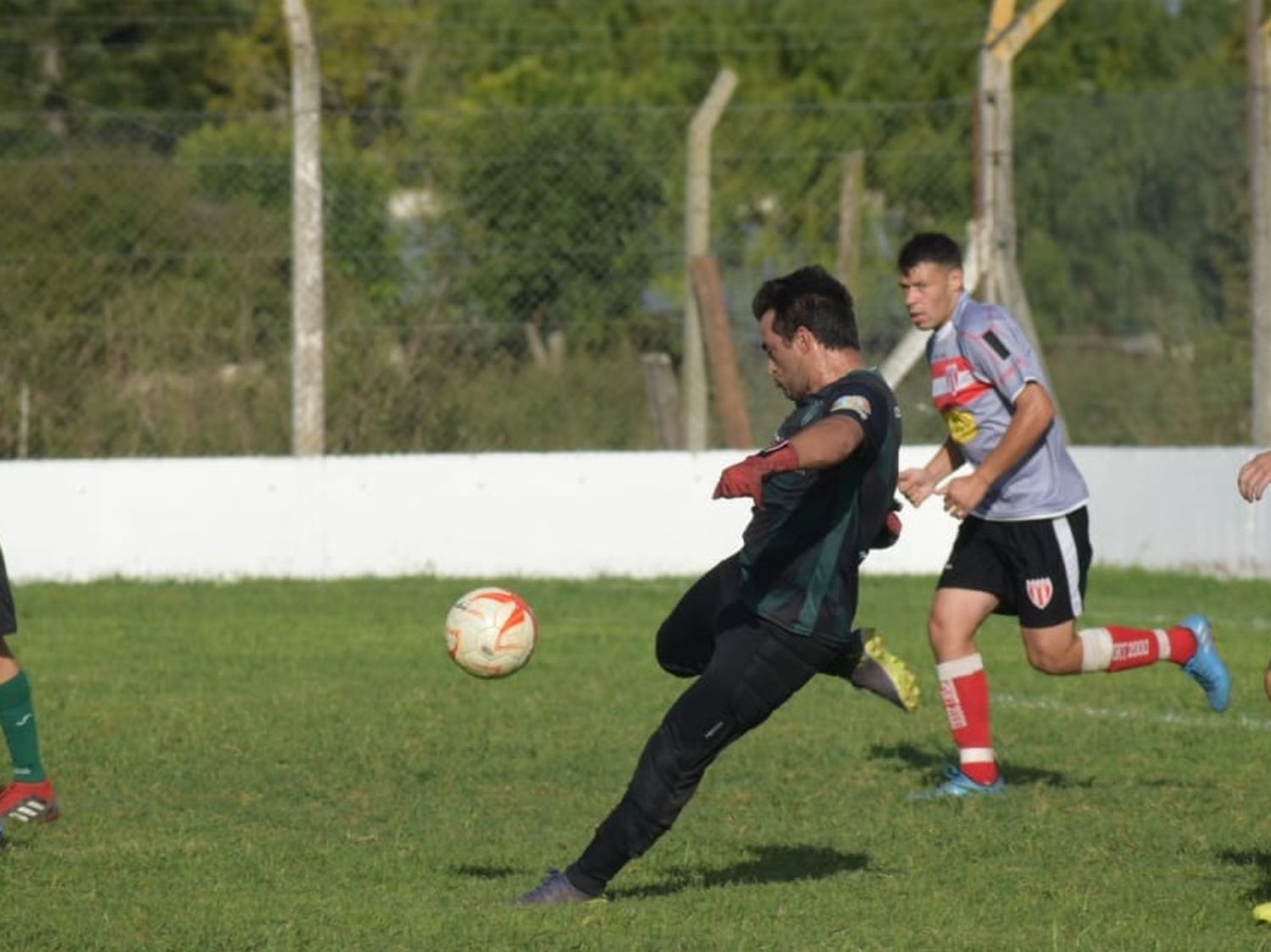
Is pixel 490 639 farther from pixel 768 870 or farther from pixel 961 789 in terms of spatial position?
pixel 961 789

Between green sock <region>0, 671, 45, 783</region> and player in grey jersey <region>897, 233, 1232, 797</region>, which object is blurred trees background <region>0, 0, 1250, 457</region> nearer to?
player in grey jersey <region>897, 233, 1232, 797</region>

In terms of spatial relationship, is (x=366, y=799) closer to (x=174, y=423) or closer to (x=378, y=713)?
(x=378, y=713)

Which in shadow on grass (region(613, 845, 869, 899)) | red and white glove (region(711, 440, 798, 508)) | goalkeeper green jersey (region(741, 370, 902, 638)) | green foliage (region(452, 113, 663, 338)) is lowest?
shadow on grass (region(613, 845, 869, 899))

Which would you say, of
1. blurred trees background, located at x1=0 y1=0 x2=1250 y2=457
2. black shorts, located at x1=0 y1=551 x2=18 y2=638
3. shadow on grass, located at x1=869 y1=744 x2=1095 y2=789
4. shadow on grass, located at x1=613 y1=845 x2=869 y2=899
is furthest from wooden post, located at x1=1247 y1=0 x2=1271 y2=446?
black shorts, located at x1=0 y1=551 x2=18 y2=638

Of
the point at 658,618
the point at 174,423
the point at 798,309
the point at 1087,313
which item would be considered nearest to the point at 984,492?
the point at 798,309

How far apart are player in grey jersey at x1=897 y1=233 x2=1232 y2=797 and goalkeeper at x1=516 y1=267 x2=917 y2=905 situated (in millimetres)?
2124

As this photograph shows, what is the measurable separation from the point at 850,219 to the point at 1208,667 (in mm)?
9080

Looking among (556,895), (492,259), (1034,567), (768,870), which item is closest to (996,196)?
(492,259)

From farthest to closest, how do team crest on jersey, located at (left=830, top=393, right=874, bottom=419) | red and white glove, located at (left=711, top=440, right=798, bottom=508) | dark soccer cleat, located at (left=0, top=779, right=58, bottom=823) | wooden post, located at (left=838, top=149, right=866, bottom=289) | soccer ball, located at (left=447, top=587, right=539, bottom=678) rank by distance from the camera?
wooden post, located at (left=838, top=149, right=866, bottom=289) < dark soccer cleat, located at (left=0, top=779, right=58, bottom=823) < soccer ball, located at (left=447, top=587, right=539, bottom=678) < team crest on jersey, located at (left=830, top=393, right=874, bottom=419) < red and white glove, located at (left=711, top=440, right=798, bottom=508)

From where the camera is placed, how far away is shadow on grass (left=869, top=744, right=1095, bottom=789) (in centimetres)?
898

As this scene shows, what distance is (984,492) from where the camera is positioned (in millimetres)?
8406

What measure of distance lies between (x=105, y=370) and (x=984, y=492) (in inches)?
373

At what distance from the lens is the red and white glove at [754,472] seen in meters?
5.66

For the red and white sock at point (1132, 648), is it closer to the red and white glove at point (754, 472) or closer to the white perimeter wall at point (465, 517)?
the red and white glove at point (754, 472)
